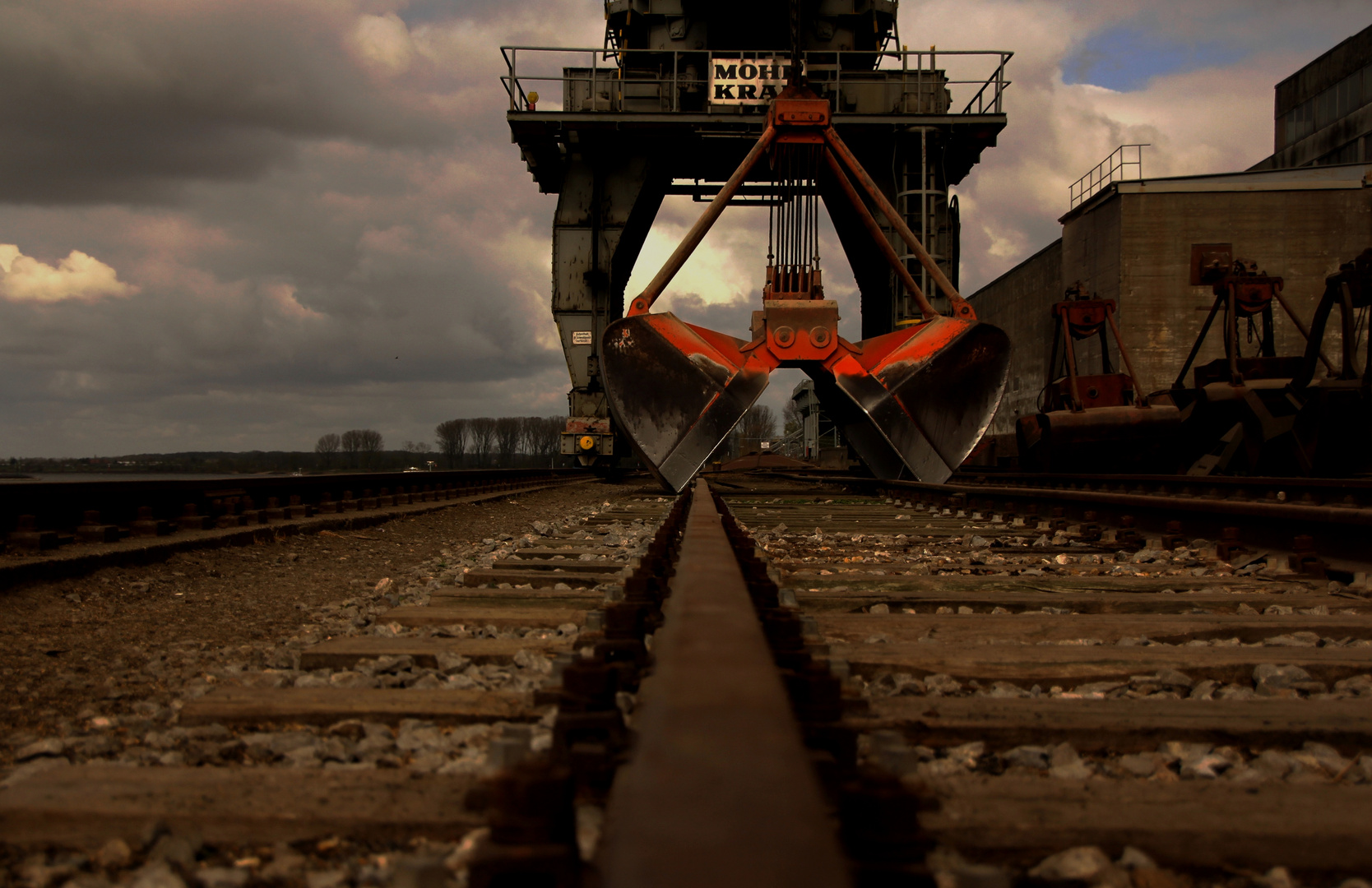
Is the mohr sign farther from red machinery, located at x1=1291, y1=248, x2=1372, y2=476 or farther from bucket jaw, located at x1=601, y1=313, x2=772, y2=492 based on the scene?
red machinery, located at x1=1291, y1=248, x2=1372, y2=476

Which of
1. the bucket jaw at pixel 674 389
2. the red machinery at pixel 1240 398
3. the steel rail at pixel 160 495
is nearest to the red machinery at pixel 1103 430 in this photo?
the red machinery at pixel 1240 398

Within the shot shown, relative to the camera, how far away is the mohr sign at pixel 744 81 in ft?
48.0

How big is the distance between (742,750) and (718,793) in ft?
0.23

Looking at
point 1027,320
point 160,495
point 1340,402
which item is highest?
point 1027,320

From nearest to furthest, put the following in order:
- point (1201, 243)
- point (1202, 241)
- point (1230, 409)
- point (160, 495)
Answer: point (160, 495) → point (1230, 409) → point (1201, 243) → point (1202, 241)

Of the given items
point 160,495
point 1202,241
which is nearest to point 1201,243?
point 1202,241

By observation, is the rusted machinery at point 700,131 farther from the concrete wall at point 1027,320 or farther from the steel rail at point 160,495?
the concrete wall at point 1027,320

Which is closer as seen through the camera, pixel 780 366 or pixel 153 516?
pixel 153 516

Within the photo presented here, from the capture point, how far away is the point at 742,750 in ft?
2.65

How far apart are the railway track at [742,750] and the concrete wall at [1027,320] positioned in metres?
25.0

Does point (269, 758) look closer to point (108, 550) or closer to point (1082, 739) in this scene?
point (1082, 739)

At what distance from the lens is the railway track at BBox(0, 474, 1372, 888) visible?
0.83m

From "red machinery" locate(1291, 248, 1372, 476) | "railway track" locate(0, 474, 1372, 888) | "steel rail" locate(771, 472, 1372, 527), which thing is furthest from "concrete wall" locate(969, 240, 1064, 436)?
"railway track" locate(0, 474, 1372, 888)

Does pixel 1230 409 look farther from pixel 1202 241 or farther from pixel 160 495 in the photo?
pixel 1202 241
